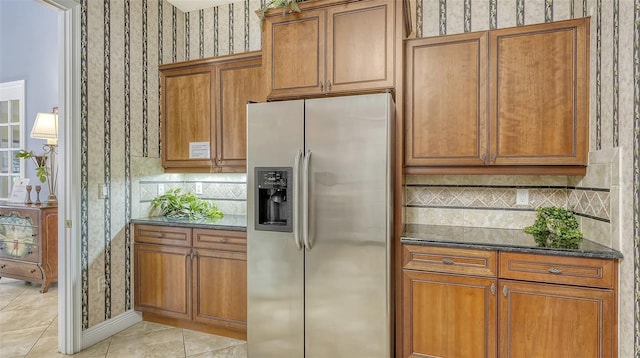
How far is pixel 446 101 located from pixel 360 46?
689mm

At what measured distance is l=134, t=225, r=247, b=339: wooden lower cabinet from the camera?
2682 mm

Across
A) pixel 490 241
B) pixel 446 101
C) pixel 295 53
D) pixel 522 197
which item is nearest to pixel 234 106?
pixel 295 53

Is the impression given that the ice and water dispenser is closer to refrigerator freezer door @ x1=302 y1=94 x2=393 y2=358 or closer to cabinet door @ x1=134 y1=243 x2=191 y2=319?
refrigerator freezer door @ x1=302 y1=94 x2=393 y2=358

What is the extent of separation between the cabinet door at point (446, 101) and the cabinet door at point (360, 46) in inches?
10.8

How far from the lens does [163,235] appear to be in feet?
9.52

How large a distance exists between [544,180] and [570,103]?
0.60 meters

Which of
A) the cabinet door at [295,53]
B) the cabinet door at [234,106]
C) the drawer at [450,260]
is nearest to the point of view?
the drawer at [450,260]

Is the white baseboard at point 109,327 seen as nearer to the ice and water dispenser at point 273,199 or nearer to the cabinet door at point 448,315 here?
the ice and water dispenser at point 273,199

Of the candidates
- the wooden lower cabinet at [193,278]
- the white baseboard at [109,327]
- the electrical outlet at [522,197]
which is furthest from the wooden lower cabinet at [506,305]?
the white baseboard at [109,327]

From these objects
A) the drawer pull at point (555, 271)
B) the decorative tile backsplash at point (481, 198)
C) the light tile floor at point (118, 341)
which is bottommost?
the light tile floor at point (118, 341)

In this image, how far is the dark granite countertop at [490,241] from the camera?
6.17 ft

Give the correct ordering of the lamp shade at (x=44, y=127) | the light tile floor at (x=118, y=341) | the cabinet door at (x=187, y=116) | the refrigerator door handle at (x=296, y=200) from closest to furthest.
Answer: the refrigerator door handle at (x=296, y=200) < the light tile floor at (x=118, y=341) < the cabinet door at (x=187, y=116) < the lamp shade at (x=44, y=127)

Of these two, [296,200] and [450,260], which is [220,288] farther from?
[450,260]

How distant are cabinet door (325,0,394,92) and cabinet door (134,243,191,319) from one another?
1.82m
